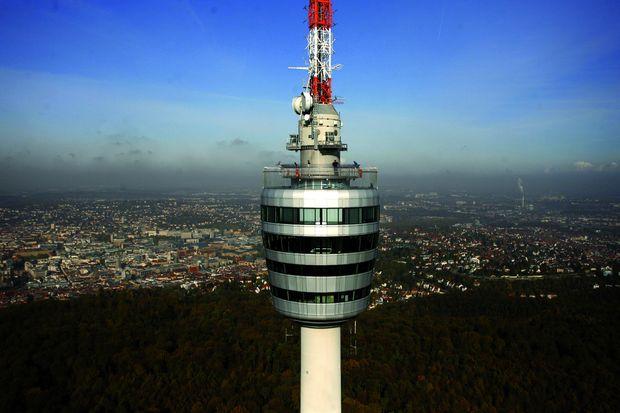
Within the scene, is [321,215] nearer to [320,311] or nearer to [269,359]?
[320,311]

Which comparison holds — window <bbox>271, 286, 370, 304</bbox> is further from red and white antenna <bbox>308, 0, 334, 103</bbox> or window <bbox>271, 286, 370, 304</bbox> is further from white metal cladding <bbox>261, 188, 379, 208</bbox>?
red and white antenna <bbox>308, 0, 334, 103</bbox>

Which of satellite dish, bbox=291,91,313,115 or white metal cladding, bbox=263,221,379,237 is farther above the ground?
satellite dish, bbox=291,91,313,115

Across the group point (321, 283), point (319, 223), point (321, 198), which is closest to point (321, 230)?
point (319, 223)

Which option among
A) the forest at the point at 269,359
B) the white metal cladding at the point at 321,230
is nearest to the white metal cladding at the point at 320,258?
the white metal cladding at the point at 321,230

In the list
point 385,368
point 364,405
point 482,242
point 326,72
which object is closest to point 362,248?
point 326,72

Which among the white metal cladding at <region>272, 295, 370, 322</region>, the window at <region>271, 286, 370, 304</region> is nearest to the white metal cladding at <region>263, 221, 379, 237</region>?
the window at <region>271, 286, 370, 304</region>

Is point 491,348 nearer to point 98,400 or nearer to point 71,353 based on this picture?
point 98,400

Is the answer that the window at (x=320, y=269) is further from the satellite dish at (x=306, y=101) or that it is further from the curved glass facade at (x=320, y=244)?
the satellite dish at (x=306, y=101)
